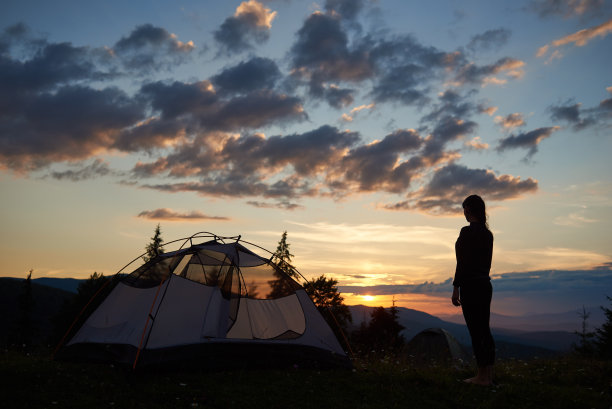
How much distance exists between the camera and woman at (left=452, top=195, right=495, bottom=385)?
25.9 feet

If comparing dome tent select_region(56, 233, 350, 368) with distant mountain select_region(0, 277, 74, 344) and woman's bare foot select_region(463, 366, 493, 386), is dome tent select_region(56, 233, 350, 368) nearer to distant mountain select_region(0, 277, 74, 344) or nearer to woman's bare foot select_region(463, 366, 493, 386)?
woman's bare foot select_region(463, 366, 493, 386)

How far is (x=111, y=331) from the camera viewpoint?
388 inches

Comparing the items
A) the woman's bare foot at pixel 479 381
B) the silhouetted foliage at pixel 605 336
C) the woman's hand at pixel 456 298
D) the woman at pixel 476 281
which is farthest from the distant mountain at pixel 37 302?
the woman at pixel 476 281

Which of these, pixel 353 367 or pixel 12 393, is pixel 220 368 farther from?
pixel 12 393

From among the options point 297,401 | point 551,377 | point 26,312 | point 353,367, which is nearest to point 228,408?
point 297,401

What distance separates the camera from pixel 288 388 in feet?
26.7

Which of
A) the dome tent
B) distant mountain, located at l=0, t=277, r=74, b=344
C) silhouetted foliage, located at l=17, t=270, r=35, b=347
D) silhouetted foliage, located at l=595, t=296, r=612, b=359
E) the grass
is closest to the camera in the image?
the grass

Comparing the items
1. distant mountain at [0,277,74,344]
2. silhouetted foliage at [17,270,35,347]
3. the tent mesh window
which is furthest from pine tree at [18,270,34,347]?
distant mountain at [0,277,74,344]

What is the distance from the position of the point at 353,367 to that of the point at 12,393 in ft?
22.1

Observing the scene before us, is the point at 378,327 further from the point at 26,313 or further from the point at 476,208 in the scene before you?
the point at 26,313

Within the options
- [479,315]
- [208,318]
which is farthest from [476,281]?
[208,318]

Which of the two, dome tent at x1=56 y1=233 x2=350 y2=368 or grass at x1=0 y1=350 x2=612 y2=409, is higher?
dome tent at x1=56 y1=233 x2=350 y2=368

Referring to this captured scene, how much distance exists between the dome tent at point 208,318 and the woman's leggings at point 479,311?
334 cm

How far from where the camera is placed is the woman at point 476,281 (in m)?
7.90
